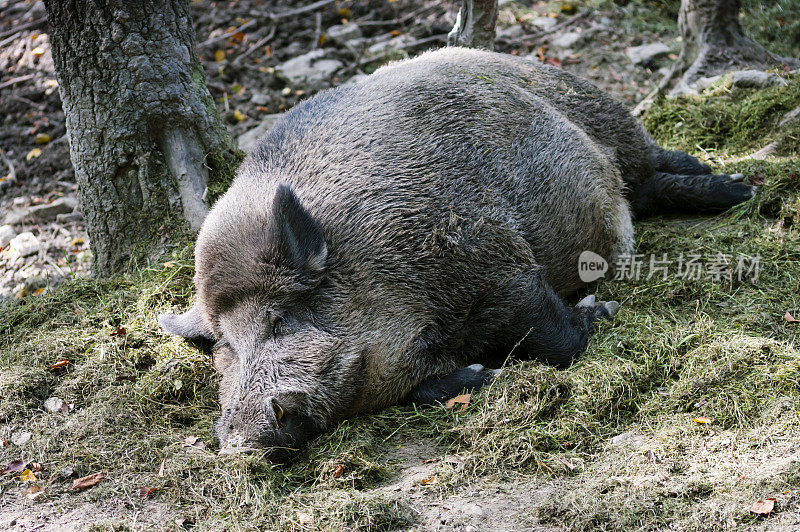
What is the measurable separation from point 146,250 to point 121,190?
17.9 inches

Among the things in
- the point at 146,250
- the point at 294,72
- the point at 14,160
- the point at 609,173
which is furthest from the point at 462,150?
the point at 14,160

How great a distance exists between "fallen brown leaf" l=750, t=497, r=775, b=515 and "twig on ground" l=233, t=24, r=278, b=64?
754 cm

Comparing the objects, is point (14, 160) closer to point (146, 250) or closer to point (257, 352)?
point (146, 250)

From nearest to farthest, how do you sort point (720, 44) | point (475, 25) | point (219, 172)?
point (219, 172) < point (475, 25) < point (720, 44)

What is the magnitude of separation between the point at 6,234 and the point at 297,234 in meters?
4.31

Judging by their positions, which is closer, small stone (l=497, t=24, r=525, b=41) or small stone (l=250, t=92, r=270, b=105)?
small stone (l=250, t=92, r=270, b=105)

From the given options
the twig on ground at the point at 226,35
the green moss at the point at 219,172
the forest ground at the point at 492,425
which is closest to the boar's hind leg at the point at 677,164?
the forest ground at the point at 492,425

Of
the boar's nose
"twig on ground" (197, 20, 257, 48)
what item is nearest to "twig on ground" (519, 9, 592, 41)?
"twig on ground" (197, 20, 257, 48)

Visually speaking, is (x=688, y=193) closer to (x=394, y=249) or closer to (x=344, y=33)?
(x=394, y=249)

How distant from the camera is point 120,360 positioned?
4.62 metres

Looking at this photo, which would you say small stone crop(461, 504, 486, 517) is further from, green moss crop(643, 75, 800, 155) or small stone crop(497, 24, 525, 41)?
small stone crop(497, 24, 525, 41)

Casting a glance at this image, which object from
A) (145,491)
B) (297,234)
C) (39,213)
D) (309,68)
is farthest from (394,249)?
(309,68)

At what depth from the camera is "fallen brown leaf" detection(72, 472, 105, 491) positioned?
371cm

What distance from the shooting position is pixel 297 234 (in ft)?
12.7
